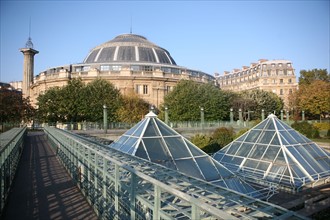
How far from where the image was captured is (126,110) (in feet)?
139

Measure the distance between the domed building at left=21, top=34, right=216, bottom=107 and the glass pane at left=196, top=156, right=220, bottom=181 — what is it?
44.3 metres

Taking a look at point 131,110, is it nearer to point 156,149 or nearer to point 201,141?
→ point 201,141

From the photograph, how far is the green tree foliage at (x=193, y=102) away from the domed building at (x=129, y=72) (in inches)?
406

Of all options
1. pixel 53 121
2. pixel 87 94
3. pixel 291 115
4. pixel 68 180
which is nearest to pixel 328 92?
pixel 291 115

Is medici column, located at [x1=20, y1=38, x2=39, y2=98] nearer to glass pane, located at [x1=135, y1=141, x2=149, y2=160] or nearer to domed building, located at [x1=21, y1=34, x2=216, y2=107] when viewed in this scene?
domed building, located at [x1=21, y1=34, x2=216, y2=107]

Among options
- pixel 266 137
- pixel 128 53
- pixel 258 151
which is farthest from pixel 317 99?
pixel 258 151

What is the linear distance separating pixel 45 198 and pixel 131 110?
116 feet

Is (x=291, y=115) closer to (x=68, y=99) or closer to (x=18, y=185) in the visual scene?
(x=68, y=99)

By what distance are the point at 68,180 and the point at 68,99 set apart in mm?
32685

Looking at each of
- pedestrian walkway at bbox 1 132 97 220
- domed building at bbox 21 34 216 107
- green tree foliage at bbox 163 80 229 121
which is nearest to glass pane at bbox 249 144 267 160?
pedestrian walkway at bbox 1 132 97 220

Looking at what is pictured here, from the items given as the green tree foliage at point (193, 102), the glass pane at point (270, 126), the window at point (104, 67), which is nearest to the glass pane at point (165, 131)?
the glass pane at point (270, 126)

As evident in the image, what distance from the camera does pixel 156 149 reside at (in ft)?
36.6

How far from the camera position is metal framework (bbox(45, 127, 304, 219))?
3430 millimetres

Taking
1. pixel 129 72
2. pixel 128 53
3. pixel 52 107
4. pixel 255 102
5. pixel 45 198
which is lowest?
pixel 45 198
